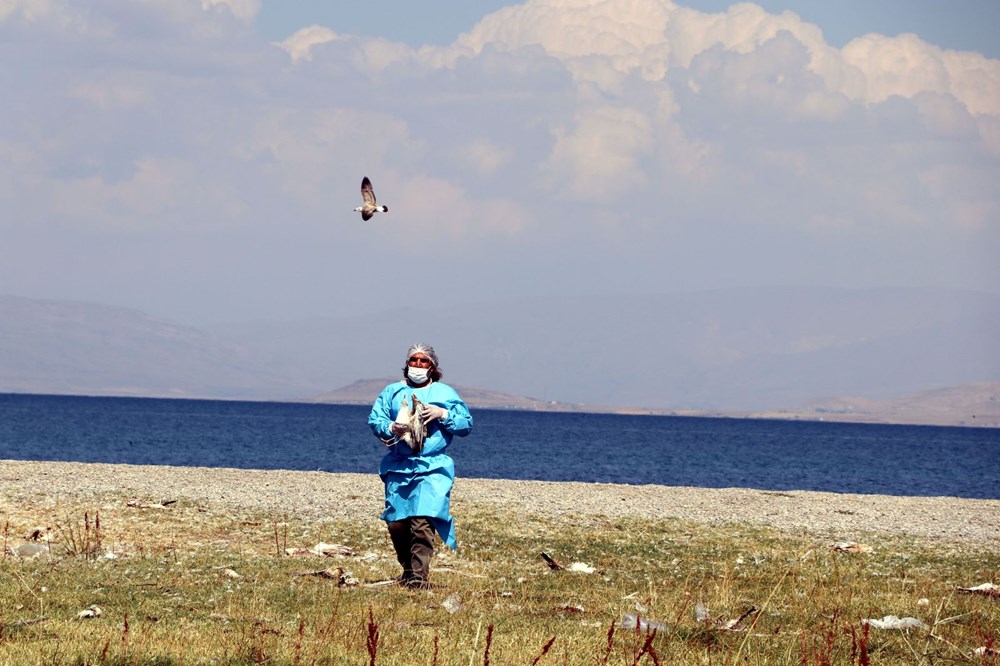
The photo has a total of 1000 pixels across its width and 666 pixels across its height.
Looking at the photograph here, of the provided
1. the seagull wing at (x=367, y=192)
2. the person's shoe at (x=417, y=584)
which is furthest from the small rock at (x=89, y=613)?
the seagull wing at (x=367, y=192)

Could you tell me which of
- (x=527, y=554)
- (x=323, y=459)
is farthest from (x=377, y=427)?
(x=323, y=459)

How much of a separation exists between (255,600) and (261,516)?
31.8 feet

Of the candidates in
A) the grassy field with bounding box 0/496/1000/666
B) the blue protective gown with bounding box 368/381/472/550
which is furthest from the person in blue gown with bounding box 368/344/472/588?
the grassy field with bounding box 0/496/1000/666

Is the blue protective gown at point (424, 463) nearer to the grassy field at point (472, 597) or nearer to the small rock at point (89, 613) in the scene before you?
the grassy field at point (472, 597)

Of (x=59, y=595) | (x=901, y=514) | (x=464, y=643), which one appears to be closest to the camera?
(x=464, y=643)

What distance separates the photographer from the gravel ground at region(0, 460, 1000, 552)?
82.7 feet

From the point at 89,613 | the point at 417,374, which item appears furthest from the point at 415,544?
the point at 89,613

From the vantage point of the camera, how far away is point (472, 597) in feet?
45.3

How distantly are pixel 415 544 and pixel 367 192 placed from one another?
5.27 meters

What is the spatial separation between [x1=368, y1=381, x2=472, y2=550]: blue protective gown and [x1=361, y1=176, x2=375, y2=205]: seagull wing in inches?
146

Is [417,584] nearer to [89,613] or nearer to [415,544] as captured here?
[415,544]

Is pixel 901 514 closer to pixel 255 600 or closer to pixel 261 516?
pixel 261 516

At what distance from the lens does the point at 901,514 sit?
99.1 ft

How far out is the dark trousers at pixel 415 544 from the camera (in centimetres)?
1415
